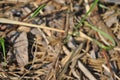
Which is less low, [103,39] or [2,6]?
[2,6]

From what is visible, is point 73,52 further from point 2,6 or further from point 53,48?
point 2,6

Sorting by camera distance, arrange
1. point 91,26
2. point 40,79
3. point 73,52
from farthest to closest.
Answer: point 91,26
point 73,52
point 40,79

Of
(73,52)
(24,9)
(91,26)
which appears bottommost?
(73,52)

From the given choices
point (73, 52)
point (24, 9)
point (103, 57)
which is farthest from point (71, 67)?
point (24, 9)

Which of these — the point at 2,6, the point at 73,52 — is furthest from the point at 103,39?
the point at 2,6

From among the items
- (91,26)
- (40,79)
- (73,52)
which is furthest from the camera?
(91,26)

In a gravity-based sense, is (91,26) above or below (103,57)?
above

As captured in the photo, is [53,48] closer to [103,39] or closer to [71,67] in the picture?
[71,67]

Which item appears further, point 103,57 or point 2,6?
point 2,6

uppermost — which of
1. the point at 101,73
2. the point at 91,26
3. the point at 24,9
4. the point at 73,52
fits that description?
the point at 24,9
